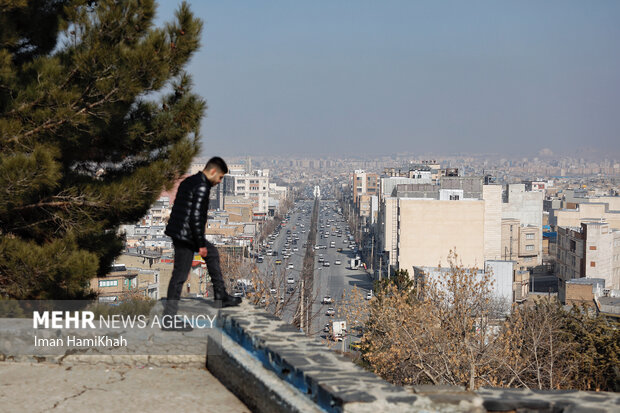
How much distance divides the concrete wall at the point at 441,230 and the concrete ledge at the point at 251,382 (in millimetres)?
37305

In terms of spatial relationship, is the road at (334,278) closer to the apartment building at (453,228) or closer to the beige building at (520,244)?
the apartment building at (453,228)

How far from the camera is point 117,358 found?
18.6 feet

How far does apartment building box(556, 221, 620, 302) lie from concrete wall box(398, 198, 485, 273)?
5930mm

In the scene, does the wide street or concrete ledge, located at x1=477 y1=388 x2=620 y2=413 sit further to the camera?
the wide street

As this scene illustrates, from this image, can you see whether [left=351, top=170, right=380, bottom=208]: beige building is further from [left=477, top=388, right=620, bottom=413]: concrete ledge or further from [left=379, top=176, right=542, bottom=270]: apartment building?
[left=477, top=388, right=620, bottom=413]: concrete ledge

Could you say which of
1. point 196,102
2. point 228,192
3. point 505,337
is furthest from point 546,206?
point 196,102

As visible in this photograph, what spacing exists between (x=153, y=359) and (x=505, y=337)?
438 inches

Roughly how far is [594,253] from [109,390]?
42.2 metres

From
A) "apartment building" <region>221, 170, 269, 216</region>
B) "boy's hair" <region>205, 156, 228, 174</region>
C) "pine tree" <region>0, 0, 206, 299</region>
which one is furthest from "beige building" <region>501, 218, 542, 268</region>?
"apartment building" <region>221, 170, 269, 216</region>

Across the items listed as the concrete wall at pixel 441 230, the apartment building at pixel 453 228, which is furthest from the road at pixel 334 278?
the concrete wall at pixel 441 230

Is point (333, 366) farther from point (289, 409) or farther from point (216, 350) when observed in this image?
point (216, 350)

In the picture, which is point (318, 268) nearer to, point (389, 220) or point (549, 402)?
point (389, 220)

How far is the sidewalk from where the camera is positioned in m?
4.71

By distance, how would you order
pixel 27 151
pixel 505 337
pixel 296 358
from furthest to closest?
pixel 505 337 → pixel 27 151 → pixel 296 358
